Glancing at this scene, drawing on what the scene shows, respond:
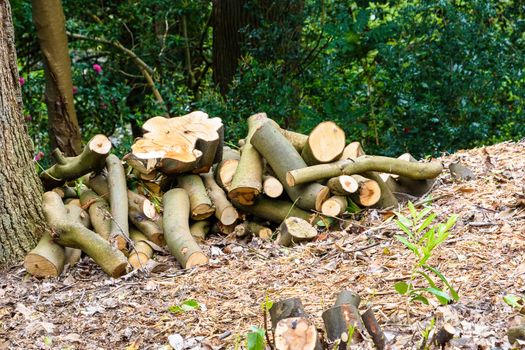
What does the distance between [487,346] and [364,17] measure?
5.36 meters

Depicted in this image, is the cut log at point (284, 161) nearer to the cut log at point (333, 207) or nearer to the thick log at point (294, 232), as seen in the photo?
the cut log at point (333, 207)

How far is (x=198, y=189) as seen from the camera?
231 inches

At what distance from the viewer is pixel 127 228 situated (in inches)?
219

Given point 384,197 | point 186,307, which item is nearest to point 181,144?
point 384,197

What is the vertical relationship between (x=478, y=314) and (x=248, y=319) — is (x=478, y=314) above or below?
above

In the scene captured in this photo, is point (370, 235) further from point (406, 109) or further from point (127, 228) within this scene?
point (406, 109)

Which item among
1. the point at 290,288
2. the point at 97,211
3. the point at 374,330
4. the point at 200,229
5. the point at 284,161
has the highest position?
the point at 374,330

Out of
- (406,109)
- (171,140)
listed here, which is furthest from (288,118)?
(171,140)

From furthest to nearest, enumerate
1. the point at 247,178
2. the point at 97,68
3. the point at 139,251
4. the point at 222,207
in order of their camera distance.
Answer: the point at 97,68 → the point at 222,207 → the point at 247,178 → the point at 139,251

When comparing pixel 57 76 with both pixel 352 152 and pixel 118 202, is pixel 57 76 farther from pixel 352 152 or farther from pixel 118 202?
pixel 352 152

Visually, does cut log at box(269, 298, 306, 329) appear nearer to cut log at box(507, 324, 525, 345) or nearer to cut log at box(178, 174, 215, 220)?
cut log at box(507, 324, 525, 345)

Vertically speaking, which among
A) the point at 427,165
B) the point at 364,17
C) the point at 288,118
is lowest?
the point at 288,118

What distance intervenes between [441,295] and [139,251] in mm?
2473

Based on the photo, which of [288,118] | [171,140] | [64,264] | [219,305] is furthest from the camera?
[288,118]
